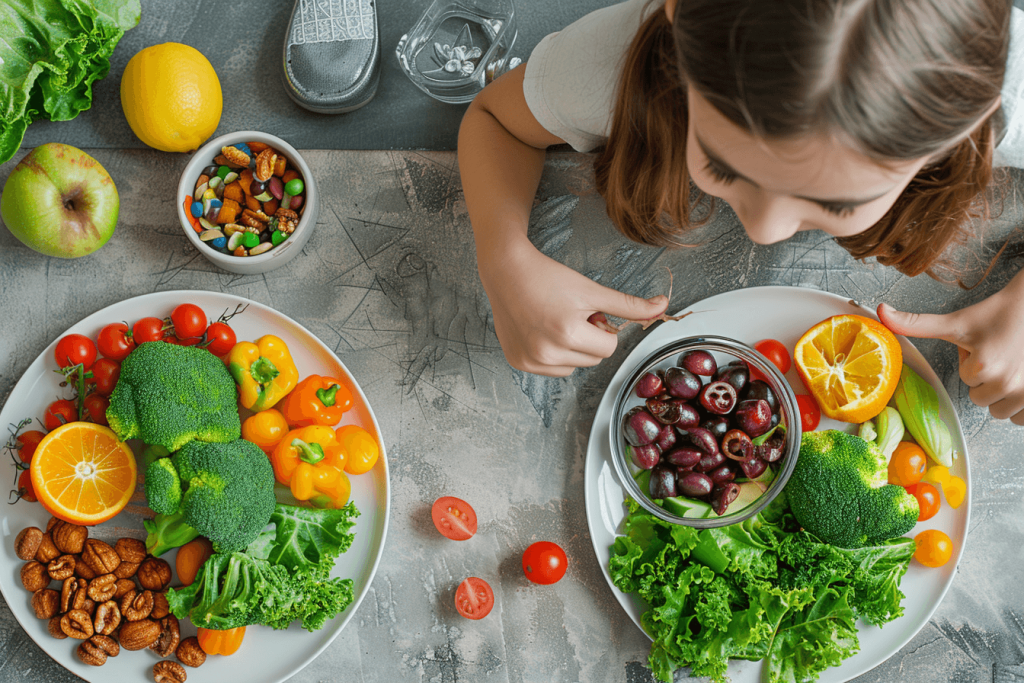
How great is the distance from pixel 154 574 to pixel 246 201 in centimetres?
53

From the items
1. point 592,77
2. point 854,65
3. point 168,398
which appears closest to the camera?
point 854,65

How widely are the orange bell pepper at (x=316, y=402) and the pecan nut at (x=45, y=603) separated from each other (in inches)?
15.3

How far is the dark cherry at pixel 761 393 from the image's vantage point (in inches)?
36.3

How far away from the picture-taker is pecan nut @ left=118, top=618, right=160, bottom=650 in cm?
91

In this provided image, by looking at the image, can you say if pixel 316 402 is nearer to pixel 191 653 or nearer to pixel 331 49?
pixel 191 653

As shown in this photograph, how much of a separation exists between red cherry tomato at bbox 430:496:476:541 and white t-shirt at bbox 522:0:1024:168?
0.53m

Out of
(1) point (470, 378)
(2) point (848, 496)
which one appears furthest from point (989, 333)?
(1) point (470, 378)

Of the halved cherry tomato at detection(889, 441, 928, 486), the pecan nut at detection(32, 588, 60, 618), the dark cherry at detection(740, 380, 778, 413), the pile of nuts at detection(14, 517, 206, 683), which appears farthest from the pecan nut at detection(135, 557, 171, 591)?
the halved cherry tomato at detection(889, 441, 928, 486)

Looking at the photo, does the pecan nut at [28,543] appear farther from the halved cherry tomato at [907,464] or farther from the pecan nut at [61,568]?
the halved cherry tomato at [907,464]

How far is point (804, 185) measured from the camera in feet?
1.69

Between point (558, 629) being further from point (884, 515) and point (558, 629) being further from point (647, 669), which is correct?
point (884, 515)

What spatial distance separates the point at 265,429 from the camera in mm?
931

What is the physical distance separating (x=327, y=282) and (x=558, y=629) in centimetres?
62

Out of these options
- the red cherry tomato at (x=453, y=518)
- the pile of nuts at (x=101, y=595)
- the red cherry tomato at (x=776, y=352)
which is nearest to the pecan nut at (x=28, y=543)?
the pile of nuts at (x=101, y=595)
